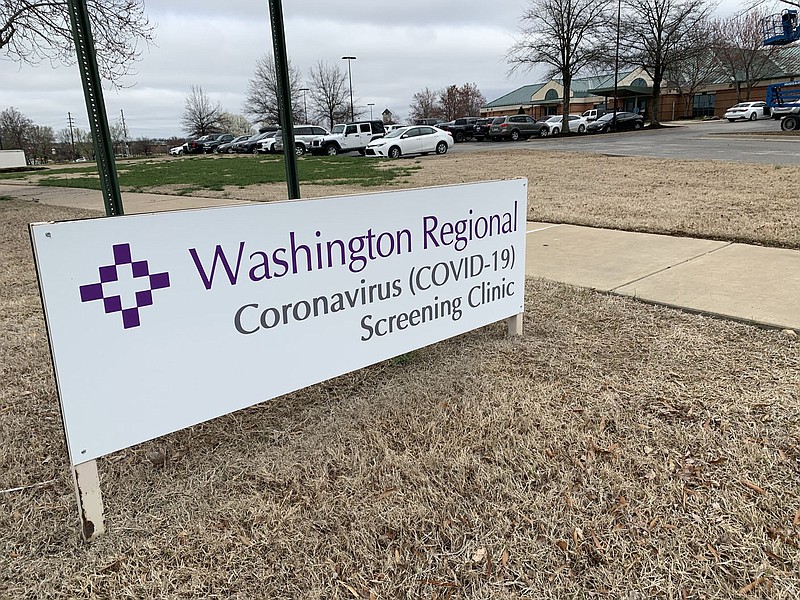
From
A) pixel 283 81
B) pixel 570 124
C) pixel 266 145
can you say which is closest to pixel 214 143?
pixel 266 145

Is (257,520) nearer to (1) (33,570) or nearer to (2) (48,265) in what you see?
(1) (33,570)

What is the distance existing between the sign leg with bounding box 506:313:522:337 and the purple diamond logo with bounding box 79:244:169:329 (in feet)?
8.03

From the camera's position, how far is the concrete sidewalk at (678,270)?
438 centimetres

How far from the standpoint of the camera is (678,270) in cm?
535

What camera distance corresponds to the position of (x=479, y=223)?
11.9ft

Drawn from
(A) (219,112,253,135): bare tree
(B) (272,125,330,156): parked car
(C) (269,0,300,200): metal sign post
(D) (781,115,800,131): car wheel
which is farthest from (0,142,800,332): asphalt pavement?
(A) (219,112,253,135): bare tree

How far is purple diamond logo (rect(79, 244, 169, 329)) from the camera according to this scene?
7.02ft

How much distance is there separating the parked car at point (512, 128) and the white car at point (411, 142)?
11106mm

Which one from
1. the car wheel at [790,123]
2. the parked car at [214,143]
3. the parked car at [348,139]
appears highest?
the parked car at [214,143]

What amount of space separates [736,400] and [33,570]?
3173 mm

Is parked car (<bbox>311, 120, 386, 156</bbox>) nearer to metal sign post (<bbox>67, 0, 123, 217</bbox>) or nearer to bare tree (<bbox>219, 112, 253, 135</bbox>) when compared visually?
metal sign post (<bbox>67, 0, 123, 217</bbox>)

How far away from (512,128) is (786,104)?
14.2 meters

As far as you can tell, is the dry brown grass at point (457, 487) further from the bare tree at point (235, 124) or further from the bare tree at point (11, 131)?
the bare tree at point (235, 124)

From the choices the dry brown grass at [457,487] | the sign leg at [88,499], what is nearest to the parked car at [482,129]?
the dry brown grass at [457,487]
